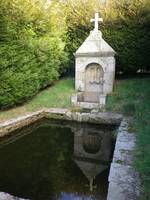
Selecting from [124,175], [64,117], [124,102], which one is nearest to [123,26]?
A: [124,102]

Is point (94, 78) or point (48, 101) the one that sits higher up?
point (94, 78)

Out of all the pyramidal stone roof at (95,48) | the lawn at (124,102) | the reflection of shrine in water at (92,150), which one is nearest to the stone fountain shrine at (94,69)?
the pyramidal stone roof at (95,48)

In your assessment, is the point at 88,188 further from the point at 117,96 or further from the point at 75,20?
the point at 75,20

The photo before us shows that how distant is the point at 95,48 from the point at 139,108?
4233 mm

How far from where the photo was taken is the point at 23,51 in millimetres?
10227

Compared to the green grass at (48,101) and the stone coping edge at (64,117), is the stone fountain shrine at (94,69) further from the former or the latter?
the stone coping edge at (64,117)

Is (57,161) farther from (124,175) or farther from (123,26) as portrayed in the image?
(123,26)

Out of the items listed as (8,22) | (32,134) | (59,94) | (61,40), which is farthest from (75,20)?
(32,134)

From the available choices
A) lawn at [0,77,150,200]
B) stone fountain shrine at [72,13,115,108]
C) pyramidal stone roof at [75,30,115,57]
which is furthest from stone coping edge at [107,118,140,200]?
pyramidal stone roof at [75,30,115,57]

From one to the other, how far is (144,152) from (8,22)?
6625 mm

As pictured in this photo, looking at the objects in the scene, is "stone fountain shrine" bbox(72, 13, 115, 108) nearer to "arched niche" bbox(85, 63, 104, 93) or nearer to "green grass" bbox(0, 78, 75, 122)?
"arched niche" bbox(85, 63, 104, 93)

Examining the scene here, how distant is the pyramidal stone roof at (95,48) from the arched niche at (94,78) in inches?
28.3

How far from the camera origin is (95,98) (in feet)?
39.9

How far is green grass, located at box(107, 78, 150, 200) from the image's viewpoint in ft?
16.5
